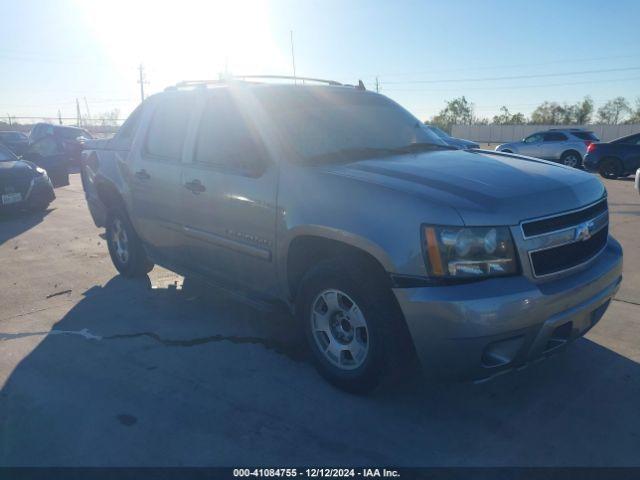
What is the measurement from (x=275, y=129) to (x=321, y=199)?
30.1 inches

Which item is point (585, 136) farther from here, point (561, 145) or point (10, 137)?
point (10, 137)

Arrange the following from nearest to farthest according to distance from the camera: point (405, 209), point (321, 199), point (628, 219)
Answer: point (405, 209) → point (321, 199) → point (628, 219)

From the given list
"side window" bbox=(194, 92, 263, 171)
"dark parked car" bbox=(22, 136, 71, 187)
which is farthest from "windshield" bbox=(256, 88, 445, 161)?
"dark parked car" bbox=(22, 136, 71, 187)

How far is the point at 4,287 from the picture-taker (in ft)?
18.3

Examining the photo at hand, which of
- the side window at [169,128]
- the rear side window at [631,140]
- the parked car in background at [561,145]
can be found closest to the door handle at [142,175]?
the side window at [169,128]

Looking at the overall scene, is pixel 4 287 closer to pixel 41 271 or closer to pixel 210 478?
pixel 41 271

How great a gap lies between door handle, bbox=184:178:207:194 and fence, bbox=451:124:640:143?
199ft

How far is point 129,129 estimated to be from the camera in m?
5.44

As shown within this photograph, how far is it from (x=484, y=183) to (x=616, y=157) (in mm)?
15203

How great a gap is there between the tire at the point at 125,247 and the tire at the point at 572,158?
17.3 metres

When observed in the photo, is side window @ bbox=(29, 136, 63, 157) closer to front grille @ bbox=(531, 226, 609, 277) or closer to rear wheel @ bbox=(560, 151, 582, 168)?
front grille @ bbox=(531, 226, 609, 277)

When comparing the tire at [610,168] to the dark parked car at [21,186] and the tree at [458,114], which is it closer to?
the dark parked car at [21,186]

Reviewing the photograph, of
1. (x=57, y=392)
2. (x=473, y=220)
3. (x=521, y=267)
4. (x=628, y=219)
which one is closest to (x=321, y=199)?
(x=473, y=220)

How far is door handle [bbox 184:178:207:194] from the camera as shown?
4095 millimetres
